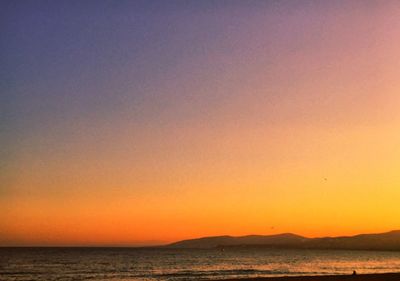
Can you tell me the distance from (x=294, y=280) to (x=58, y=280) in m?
33.5

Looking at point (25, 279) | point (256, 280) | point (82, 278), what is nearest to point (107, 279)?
point (82, 278)

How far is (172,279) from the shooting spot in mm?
54156

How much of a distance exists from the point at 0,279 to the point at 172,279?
16.4 meters

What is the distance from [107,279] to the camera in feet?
180

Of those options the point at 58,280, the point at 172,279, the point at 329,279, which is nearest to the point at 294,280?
the point at 329,279

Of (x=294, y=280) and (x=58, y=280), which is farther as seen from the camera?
(x=58, y=280)

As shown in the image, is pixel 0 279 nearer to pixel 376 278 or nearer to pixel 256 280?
pixel 256 280

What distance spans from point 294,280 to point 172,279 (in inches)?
1101

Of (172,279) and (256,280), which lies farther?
(172,279)

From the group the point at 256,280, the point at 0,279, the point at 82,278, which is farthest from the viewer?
the point at 82,278

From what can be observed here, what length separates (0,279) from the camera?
52.2 m

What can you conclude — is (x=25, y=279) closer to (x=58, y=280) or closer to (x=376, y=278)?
(x=58, y=280)

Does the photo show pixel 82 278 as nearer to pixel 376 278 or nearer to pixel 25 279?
pixel 25 279

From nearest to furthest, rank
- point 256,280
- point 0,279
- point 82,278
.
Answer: point 256,280 → point 0,279 → point 82,278
